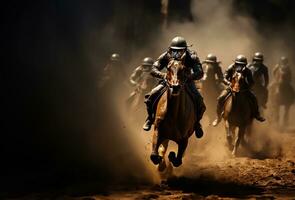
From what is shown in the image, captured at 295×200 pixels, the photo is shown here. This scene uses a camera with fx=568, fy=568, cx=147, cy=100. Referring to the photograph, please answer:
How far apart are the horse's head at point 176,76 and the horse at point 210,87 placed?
312 inches

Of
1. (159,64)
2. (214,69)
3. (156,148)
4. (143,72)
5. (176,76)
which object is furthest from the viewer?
(143,72)

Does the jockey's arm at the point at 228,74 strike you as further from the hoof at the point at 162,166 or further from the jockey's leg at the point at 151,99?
the hoof at the point at 162,166

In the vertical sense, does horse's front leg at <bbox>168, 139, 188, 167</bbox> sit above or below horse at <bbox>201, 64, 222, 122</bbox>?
below

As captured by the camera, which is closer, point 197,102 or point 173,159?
point 173,159

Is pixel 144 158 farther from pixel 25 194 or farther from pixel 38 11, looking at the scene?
pixel 38 11

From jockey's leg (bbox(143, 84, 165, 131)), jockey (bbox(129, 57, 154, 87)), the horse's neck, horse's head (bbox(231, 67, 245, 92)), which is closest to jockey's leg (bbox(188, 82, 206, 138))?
the horse's neck

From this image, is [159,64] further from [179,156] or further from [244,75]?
[244,75]

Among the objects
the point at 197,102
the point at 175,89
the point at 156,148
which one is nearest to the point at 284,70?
the point at 197,102

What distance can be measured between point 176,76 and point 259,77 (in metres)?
9.45

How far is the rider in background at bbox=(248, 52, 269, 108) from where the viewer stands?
19344 millimetres

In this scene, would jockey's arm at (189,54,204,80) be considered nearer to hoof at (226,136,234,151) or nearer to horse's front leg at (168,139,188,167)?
horse's front leg at (168,139,188,167)

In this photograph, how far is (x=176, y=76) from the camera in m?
10.5

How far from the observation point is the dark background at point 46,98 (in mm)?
12812

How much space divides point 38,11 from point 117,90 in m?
6.29
